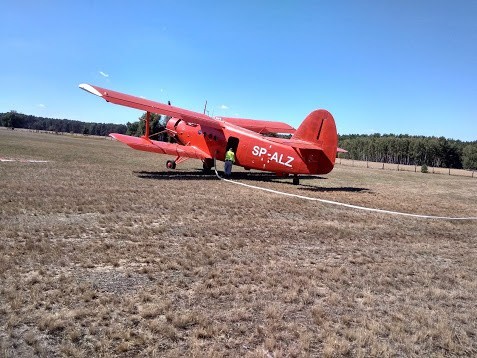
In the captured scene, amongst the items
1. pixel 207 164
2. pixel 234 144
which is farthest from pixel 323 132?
pixel 207 164

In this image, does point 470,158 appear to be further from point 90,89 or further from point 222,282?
point 222,282

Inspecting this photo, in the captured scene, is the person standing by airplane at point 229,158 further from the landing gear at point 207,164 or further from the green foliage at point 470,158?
the green foliage at point 470,158

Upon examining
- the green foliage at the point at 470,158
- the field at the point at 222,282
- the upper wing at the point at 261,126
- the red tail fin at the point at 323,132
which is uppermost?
the green foliage at the point at 470,158

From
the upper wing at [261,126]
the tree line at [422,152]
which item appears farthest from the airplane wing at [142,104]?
the tree line at [422,152]

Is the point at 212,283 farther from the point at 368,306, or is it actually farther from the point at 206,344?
the point at 368,306

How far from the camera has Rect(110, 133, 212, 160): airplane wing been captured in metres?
16.9

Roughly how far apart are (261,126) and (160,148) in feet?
29.1

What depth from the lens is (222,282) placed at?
4961 millimetres

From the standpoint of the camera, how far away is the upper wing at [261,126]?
23562 mm

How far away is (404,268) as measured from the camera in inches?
241

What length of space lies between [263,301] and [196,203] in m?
6.24

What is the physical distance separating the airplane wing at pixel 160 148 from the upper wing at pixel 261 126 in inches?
222

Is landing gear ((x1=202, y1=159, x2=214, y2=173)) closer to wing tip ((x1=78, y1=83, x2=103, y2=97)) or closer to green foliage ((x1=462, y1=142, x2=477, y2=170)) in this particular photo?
wing tip ((x1=78, y1=83, x2=103, y2=97))

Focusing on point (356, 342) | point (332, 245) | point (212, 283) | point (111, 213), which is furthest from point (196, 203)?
point (356, 342)
